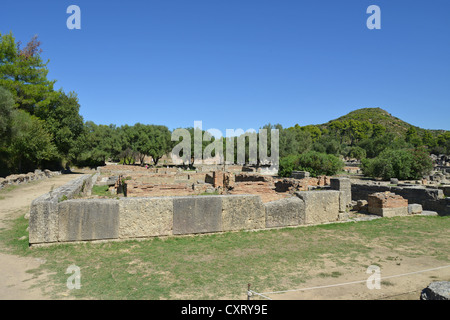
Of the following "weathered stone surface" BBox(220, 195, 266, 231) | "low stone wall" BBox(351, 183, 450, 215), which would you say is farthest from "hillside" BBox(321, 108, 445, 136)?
"weathered stone surface" BBox(220, 195, 266, 231)

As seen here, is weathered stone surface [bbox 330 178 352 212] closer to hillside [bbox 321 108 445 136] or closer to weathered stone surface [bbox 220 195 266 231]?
weathered stone surface [bbox 220 195 266 231]

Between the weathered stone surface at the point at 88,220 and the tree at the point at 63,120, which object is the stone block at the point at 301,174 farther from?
the tree at the point at 63,120

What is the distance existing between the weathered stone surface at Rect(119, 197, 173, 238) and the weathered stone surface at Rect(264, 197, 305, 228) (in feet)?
8.48

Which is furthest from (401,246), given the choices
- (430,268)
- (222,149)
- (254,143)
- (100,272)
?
(222,149)

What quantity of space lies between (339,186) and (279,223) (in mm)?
6052

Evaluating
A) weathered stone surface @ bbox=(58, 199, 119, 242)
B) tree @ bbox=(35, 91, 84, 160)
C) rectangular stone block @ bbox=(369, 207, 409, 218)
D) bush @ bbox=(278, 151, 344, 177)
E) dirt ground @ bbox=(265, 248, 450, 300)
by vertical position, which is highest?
tree @ bbox=(35, 91, 84, 160)

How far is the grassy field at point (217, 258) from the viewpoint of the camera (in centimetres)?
411

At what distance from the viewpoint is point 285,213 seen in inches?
299

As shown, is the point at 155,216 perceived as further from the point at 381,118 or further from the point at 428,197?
the point at 381,118

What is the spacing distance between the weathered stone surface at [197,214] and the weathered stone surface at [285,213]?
1.42 m

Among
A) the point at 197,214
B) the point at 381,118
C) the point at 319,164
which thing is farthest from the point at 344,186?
the point at 381,118

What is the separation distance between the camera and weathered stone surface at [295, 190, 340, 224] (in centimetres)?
790

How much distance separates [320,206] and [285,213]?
1239mm
